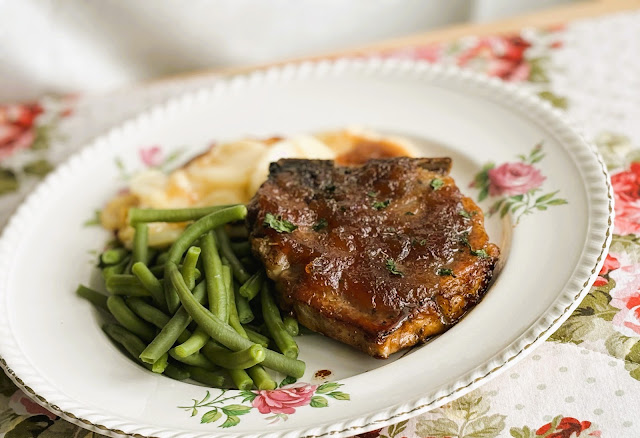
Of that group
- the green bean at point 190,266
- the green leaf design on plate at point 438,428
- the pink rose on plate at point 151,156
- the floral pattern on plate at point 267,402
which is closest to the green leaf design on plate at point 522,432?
the green leaf design on plate at point 438,428

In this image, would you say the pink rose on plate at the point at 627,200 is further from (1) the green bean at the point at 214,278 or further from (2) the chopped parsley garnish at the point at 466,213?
(1) the green bean at the point at 214,278

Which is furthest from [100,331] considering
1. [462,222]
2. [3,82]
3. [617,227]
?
[3,82]

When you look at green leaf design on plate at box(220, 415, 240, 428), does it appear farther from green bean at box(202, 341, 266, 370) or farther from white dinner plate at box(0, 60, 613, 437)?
green bean at box(202, 341, 266, 370)

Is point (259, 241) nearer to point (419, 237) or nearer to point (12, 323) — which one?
point (419, 237)

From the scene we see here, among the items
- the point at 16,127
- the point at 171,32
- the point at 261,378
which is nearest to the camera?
the point at 261,378

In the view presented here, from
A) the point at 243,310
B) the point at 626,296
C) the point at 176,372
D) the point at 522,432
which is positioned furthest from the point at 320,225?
the point at 626,296

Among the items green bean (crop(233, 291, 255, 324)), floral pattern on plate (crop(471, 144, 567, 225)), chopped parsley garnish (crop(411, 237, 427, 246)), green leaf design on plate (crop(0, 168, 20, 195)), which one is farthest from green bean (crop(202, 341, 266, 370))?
green leaf design on plate (crop(0, 168, 20, 195))

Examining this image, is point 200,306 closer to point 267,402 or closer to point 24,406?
point 267,402
